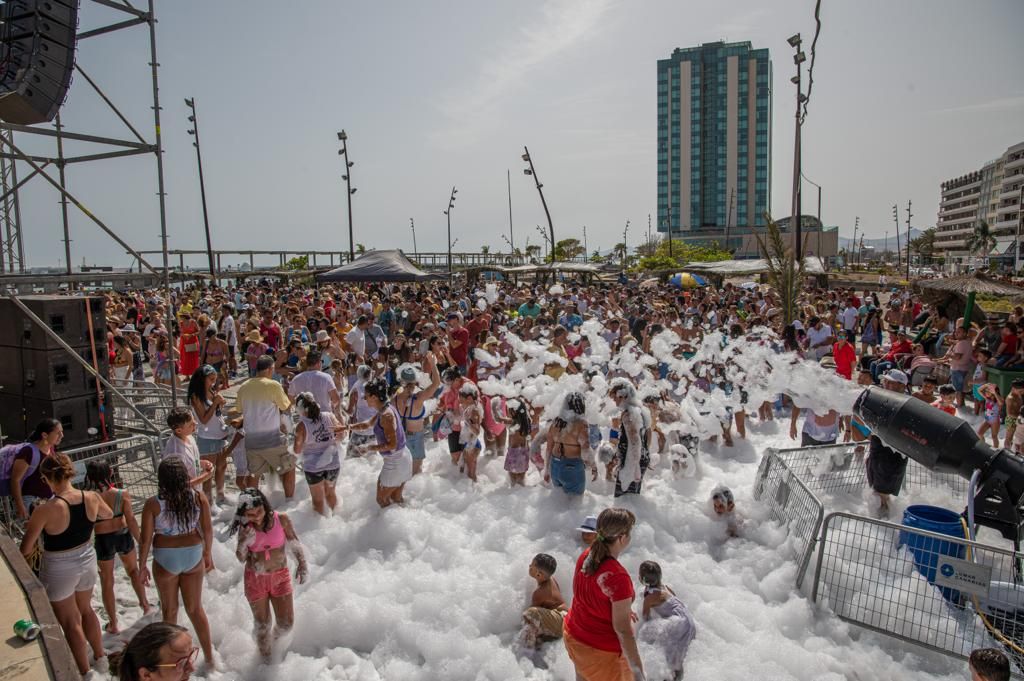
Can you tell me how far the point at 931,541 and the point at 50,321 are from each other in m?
7.74

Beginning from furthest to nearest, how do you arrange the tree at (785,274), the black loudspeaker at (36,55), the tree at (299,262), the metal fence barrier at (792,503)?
the tree at (299,262), the tree at (785,274), the black loudspeaker at (36,55), the metal fence barrier at (792,503)

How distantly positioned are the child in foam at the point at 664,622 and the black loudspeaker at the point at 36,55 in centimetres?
675

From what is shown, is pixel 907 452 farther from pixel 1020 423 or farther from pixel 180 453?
pixel 180 453

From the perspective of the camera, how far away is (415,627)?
15.0 ft

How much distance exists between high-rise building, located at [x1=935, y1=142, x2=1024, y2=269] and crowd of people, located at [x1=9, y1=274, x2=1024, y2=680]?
6995cm

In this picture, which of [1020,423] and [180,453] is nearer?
[180,453]

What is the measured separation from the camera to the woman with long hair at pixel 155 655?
211 cm

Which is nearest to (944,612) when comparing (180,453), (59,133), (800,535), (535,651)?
(800,535)

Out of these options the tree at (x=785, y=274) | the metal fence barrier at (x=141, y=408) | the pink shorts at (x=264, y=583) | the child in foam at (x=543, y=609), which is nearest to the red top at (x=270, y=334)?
the metal fence barrier at (x=141, y=408)

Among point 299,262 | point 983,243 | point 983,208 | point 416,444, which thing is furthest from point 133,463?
point 983,208

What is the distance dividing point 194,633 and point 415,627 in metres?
1.56

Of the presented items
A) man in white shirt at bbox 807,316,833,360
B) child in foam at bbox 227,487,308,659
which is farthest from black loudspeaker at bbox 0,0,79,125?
man in white shirt at bbox 807,316,833,360

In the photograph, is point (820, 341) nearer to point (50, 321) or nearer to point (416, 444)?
point (416, 444)

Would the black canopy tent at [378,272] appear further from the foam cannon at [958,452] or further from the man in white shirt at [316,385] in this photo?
the foam cannon at [958,452]
